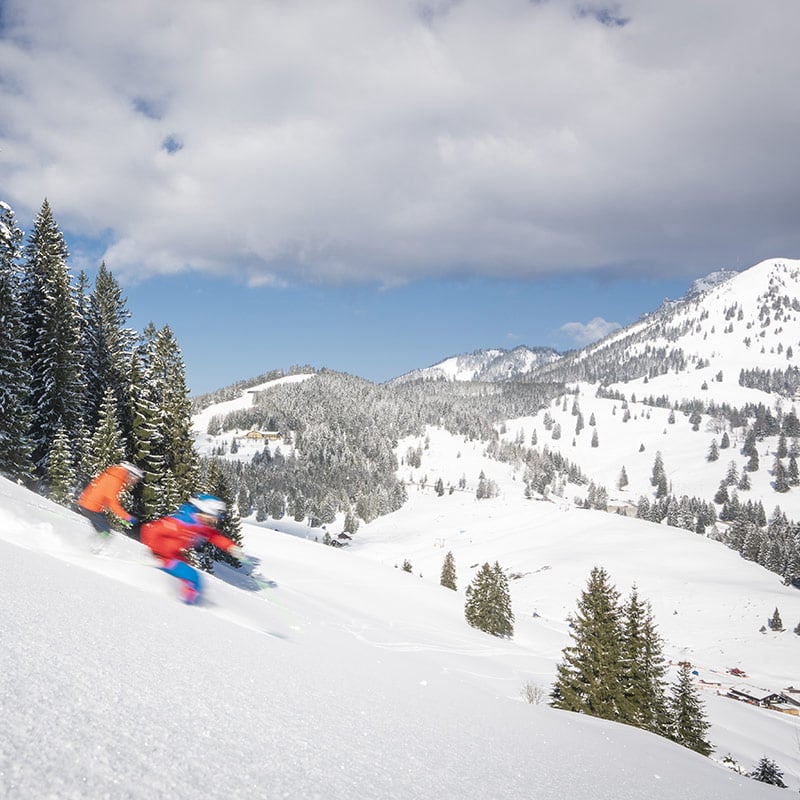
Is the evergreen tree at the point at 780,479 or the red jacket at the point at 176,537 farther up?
the evergreen tree at the point at 780,479

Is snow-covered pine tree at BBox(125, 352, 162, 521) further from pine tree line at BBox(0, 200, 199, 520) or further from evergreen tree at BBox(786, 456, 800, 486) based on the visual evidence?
evergreen tree at BBox(786, 456, 800, 486)

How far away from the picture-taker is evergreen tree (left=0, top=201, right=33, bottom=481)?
23.0m

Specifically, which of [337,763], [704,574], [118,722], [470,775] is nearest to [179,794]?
[118,722]

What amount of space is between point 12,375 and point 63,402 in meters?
3.80

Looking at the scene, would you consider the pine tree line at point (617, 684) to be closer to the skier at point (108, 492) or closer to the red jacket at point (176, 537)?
the red jacket at point (176, 537)

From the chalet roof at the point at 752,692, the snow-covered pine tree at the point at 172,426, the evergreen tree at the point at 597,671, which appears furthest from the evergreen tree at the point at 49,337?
the chalet roof at the point at 752,692

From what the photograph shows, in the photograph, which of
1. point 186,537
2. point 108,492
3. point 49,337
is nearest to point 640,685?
point 186,537

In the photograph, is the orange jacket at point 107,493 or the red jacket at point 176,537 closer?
the orange jacket at point 107,493

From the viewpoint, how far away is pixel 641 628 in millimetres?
31250

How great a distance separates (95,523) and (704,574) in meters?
104

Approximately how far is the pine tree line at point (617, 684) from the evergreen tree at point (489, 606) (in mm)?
21696

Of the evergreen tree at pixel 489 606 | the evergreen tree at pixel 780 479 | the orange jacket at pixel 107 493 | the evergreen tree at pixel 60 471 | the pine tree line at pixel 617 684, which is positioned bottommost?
the evergreen tree at pixel 489 606

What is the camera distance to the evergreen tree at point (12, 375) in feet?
75.5

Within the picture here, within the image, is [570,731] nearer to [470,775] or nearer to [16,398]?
[470,775]
